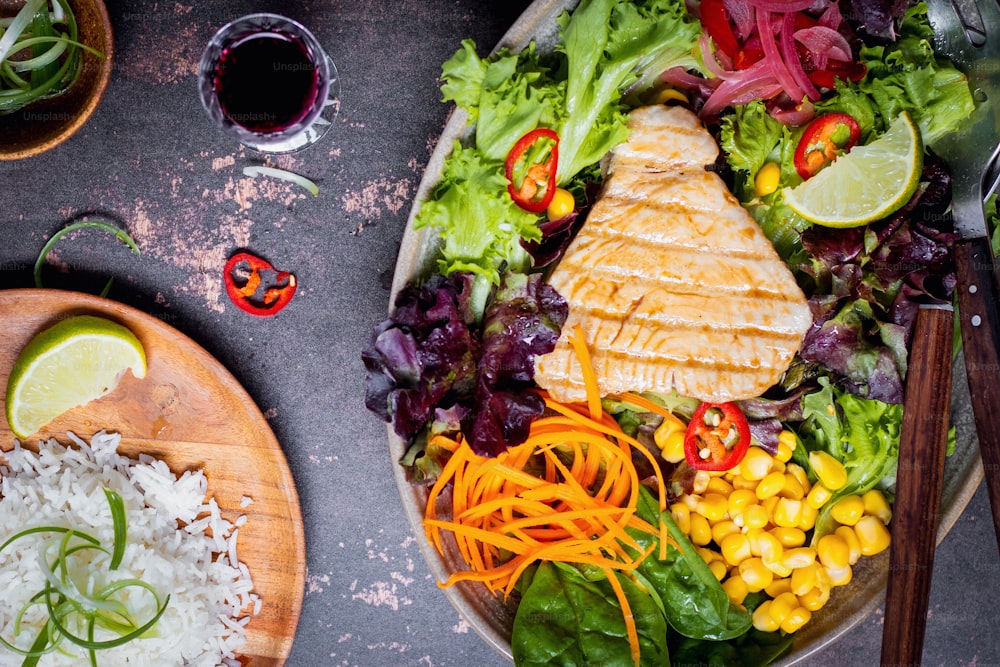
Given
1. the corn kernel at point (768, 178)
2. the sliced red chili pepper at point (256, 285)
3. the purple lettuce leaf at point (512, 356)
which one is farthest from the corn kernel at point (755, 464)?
the sliced red chili pepper at point (256, 285)

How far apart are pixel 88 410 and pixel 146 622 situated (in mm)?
859

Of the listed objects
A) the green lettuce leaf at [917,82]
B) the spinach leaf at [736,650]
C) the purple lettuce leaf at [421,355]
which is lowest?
the spinach leaf at [736,650]

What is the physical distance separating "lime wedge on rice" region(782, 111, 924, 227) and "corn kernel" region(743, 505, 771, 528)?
111cm

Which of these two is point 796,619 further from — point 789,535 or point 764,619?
point 789,535

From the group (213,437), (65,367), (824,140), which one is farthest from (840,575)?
(65,367)

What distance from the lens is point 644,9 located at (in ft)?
7.77

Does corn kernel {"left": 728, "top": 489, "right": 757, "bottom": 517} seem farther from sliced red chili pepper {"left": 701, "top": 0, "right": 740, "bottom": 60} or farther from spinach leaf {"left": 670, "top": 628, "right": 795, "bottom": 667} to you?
sliced red chili pepper {"left": 701, "top": 0, "right": 740, "bottom": 60}

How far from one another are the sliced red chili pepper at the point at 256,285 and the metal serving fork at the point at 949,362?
2406mm

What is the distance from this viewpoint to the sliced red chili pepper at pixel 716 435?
2.65 metres

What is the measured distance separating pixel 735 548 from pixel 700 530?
0.47ft

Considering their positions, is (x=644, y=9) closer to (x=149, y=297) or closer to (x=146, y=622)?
(x=149, y=297)

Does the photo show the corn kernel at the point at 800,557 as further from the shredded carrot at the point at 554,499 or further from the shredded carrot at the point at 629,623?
the shredded carrot at the point at 629,623

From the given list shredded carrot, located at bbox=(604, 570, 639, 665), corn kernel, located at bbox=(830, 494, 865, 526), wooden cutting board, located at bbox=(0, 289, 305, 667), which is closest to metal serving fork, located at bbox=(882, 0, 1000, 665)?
corn kernel, located at bbox=(830, 494, 865, 526)

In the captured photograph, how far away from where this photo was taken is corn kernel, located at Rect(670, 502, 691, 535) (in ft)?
9.07
